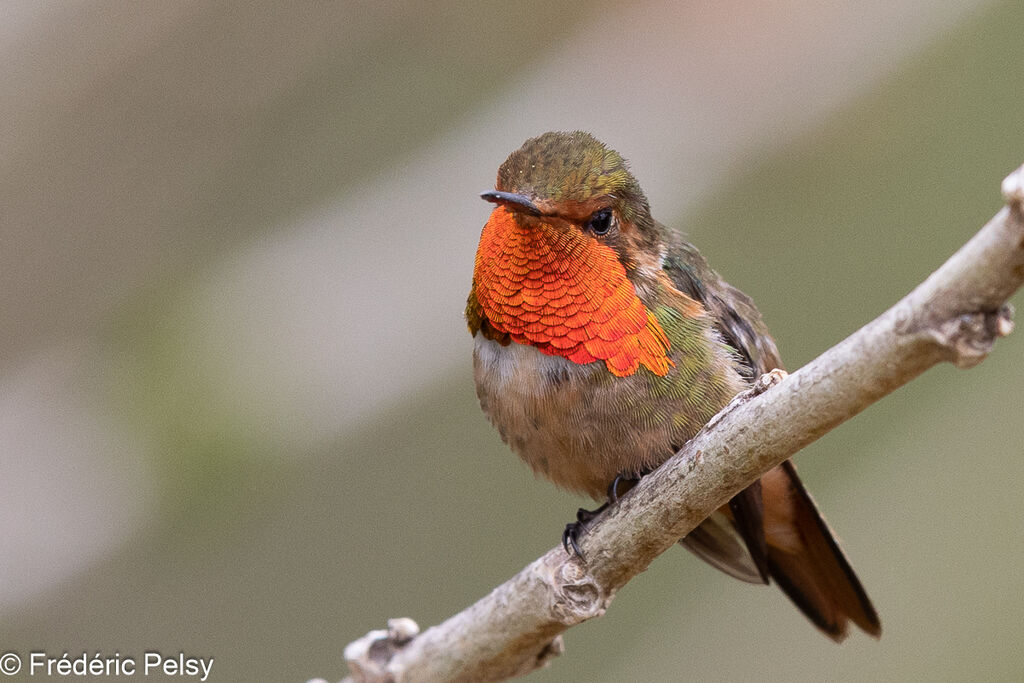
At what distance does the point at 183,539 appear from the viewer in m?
5.80

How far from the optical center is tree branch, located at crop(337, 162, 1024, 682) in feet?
6.09

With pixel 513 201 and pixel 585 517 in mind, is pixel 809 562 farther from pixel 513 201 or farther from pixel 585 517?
pixel 513 201

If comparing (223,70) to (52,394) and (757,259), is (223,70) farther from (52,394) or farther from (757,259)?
(757,259)

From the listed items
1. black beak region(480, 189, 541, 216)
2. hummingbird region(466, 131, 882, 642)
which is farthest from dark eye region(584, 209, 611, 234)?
black beak region(480, 189, 541, 216)

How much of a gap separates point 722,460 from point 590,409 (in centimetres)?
72

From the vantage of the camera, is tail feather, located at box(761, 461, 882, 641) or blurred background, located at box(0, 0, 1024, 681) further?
blurred background, located at box(0, 0, 1024, 681)

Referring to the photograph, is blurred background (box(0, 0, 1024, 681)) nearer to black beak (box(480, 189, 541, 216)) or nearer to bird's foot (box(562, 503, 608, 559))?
bird's foot (box(562, 503, 608, 559))

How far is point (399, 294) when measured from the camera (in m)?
5.30

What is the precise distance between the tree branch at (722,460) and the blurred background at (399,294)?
6.99 ft

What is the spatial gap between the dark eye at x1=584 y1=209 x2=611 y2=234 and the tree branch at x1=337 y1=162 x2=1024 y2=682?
698mm

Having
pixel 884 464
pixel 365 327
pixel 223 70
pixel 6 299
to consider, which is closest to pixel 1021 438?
pixel 884 464

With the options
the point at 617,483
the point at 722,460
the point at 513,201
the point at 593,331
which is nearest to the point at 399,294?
the point at 617,483

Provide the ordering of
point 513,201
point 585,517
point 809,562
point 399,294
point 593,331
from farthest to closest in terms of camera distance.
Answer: point 399,294, point 809,562, point 585,517, point 593,331, point 513,201

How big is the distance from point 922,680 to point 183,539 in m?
4.03
